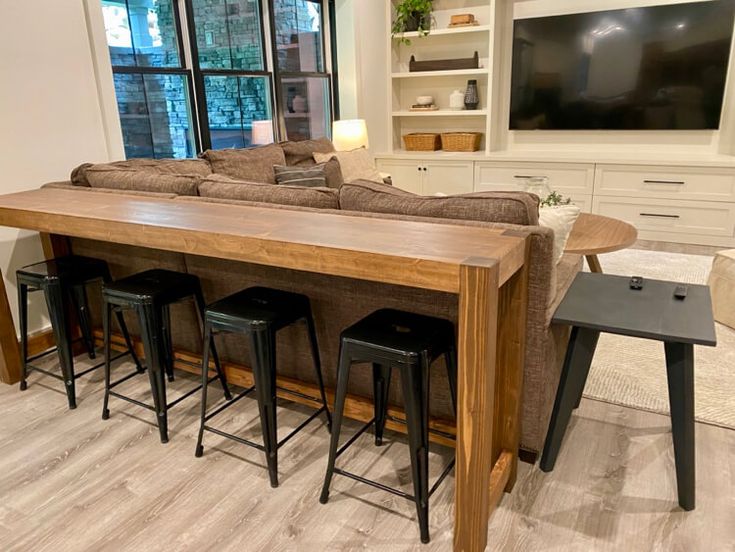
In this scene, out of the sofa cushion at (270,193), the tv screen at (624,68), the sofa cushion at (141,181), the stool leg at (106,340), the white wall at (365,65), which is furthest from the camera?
the white wall at (365,65)

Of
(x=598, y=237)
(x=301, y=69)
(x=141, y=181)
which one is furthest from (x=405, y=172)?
(x=141, y=181)

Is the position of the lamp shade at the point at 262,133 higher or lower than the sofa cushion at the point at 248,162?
higher

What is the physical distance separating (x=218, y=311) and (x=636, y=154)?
14.3ft

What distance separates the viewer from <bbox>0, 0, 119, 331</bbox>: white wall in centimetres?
272

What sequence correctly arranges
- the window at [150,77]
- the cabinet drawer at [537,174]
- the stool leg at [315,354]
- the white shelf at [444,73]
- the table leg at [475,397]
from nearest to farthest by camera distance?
the table leg at [475,397] < the stool leg at [315,354] < the window at [150,77] < the cabinet drawer at [537,174] < the white shelf at [444,73]

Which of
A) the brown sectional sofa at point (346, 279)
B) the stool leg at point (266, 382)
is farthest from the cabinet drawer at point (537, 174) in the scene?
the stool leg at point (266, 382)

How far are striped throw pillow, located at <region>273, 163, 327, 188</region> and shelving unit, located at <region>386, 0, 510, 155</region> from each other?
5.95 feet

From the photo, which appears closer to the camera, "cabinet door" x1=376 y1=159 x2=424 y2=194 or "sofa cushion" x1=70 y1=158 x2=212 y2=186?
"sofa cushion" x1=70 y1=158 x2=212 y2=186

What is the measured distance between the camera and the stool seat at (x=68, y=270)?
2398 mm

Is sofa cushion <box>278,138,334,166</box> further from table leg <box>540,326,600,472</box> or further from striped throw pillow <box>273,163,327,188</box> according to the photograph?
table leg <box>540,326,600,472</box>

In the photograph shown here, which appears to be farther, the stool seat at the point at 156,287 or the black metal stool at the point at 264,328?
the stool seat at the point at 156,287

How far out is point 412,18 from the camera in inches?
216

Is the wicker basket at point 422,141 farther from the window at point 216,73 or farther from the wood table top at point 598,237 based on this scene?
the wood table top at point 598,237

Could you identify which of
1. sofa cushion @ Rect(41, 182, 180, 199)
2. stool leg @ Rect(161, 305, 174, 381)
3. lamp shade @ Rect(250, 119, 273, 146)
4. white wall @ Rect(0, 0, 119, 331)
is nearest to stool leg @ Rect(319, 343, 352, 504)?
stool leg @ Rect(161, 305, 174, 381)
